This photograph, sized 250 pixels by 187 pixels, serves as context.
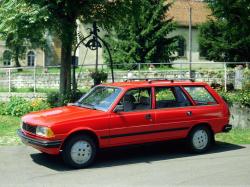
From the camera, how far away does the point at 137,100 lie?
33.2 ft

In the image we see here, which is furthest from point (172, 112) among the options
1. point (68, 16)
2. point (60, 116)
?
point (68, 16)

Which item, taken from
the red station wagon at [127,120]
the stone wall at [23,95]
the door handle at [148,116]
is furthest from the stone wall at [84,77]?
the door handle at [148,116]

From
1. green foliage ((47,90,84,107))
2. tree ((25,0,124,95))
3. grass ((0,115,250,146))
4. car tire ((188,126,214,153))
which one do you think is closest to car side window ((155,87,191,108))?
car tire ((188,126,214,153))

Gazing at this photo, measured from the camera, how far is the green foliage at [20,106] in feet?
54.5

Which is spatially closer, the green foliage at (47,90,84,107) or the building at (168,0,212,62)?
the green foliage at (47,90,84,107)

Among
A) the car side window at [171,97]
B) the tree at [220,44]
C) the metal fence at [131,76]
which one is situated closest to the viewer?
the car side window at [171,97]

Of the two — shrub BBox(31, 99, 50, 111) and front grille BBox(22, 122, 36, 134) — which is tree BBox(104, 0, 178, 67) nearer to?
shrub BBox(31, 99, 50, 111)

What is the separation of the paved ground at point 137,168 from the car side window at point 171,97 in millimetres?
1090

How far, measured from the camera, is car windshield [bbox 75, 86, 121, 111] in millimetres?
9797

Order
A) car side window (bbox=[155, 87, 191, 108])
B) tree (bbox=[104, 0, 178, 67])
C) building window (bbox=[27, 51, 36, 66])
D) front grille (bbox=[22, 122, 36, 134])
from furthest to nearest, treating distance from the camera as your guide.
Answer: building window (bbox=[27, 51, 36, 66])
tree (bbox=[104, 0, 178, 67])
car side window (bbox=[155, 87, 191, 108])
front grille (bbox=[22, 122, 36, 134])

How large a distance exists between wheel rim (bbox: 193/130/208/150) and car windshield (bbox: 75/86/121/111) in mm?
2038

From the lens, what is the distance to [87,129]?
9.12 meters

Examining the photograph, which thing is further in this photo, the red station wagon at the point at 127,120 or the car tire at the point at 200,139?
the car tire at the point at 200,139

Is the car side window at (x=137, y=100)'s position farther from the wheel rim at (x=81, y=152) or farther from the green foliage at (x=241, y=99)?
the green foliage at (x=241, y=99)
